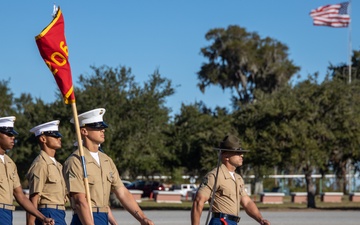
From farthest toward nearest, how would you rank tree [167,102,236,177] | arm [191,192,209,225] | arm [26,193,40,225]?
tree [167,102,236,177] → arm [26,193,40,225] → arm [191,192,209,225]

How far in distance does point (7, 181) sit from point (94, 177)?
3.72ft

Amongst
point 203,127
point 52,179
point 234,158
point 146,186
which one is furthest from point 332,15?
point 52,179

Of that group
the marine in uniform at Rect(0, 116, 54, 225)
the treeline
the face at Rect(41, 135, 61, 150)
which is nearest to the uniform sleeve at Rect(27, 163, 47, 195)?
the face at Rect(41, 135, 61, 150)

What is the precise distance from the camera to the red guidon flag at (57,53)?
8.67 metres

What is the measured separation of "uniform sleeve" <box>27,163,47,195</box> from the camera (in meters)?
10.5

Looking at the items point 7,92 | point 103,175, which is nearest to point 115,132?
point 7,92

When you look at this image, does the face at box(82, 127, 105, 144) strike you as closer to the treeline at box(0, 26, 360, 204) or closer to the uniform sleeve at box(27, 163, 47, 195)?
the uniform sleeve at box(27, 163, 47, 195)

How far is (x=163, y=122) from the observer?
44875 mm

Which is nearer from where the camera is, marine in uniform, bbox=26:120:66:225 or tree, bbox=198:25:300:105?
marine in uniform, bbox=26:120:66:225

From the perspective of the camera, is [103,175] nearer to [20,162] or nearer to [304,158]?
[304,158]

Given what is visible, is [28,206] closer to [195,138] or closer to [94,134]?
[94,134]

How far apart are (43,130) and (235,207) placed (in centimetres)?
250

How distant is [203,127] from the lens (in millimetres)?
45625

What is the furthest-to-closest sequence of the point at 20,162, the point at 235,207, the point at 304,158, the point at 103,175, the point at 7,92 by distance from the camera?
the point at 7,92, the point at 20,162, the point at 304,158, the point at 235,207, the point at 103,175
